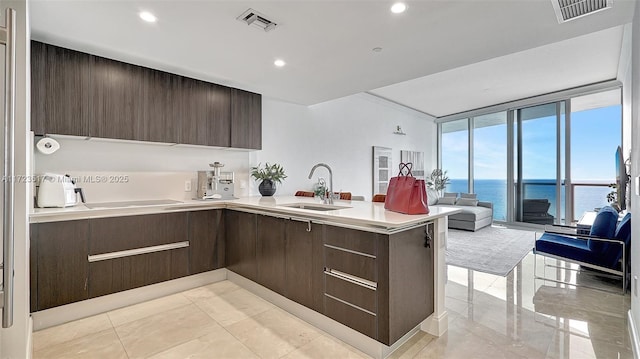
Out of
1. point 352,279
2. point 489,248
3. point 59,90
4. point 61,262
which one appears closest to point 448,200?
point 489,248

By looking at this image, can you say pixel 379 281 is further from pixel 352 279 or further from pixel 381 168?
pixel 381 168

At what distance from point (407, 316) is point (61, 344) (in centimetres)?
242

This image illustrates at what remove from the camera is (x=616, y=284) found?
3172 mm

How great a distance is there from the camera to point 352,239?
1956 mm

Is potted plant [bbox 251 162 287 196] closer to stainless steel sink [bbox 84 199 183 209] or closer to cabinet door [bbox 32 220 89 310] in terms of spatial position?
stainless steel sink [bbox 84 199 183 209]

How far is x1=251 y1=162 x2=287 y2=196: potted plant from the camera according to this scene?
13.1ft

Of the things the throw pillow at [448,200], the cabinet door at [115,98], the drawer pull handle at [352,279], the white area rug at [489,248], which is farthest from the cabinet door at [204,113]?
the throw pillow at [448,200]

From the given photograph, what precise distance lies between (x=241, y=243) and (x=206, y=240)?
42 cm

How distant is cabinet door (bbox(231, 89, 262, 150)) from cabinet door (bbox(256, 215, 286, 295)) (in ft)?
4.69

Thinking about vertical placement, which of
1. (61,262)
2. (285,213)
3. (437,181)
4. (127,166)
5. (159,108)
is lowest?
(61,262)

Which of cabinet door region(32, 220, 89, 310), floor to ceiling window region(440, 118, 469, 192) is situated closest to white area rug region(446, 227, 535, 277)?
floor to ceiling window region(440, 118, 469, 192)

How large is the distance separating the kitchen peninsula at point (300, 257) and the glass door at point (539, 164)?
18.5 ft

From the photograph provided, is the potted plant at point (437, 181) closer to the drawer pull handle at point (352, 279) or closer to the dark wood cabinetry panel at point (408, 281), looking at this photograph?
the dark wood cabinetry panel at point (408, 281)

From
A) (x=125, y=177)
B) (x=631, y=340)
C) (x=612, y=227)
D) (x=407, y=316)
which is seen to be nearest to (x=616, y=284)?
(x=612, y=227)
